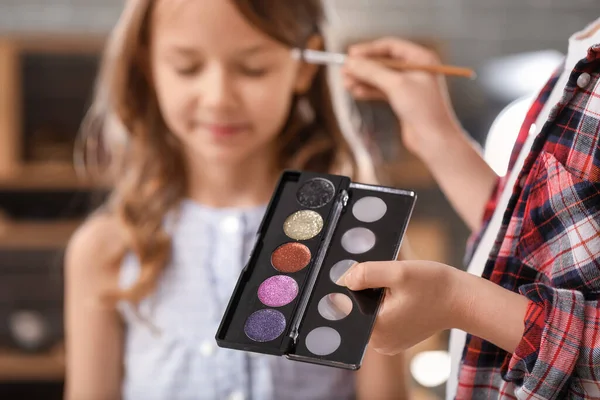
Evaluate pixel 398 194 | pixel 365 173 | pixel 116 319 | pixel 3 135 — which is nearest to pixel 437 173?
pixel 365 173

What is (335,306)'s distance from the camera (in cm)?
37

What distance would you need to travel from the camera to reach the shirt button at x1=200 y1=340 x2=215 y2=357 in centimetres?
67

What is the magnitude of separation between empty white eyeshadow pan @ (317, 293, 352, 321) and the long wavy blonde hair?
29 cm

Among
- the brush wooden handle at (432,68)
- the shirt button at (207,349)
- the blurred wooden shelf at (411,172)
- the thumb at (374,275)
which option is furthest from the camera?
the blurred wooden shelf at (411,172)

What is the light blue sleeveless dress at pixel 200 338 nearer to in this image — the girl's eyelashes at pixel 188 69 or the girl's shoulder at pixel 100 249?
the girl's shoulder at pixel 100 249

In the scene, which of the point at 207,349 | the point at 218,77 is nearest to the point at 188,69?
the point at 218,77

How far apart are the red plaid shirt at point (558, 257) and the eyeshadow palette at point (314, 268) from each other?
65 mm

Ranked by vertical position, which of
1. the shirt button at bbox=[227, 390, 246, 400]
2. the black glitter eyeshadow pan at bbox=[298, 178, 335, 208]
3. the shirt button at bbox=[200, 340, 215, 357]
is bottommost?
the shirt button at bbox=[227, 390, 246, 400]

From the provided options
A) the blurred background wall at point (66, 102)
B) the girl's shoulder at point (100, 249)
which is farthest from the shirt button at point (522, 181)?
the blurred background wall at point (66, 102)

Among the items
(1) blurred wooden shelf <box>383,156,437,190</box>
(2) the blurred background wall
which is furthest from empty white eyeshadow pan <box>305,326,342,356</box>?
(1) blurred wooden shelf <box>383,156,437,190</box>

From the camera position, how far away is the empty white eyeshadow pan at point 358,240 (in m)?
0.38

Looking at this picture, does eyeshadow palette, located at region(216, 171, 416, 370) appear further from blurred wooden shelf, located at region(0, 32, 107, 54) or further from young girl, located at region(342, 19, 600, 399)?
blurred wooden shelf, located at region(0, 32, 107, 54)

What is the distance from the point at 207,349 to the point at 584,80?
1.38 feet

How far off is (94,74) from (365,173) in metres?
1.12
